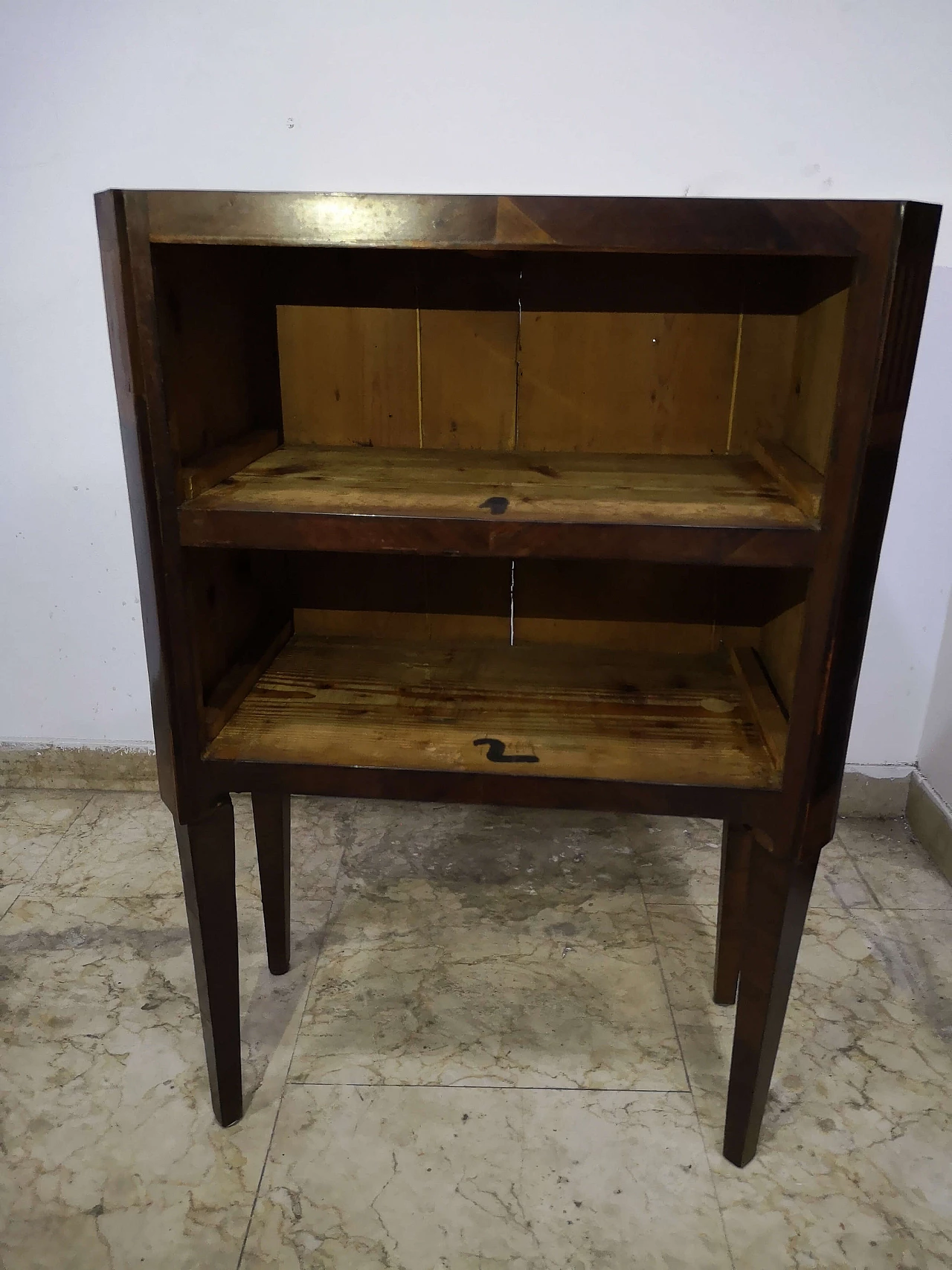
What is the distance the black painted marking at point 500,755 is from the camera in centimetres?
107

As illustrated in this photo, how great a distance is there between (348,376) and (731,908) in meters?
1.03

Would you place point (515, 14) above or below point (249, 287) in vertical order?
above

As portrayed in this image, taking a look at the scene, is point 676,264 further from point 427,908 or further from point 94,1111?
point 94,1111

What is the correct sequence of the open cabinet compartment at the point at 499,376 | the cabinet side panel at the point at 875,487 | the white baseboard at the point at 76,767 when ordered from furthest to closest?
the white baseboard at the point at 76,767 → the open cabinet compartment at the point at 499,376 → the cabinet side panel at the point at 875,487

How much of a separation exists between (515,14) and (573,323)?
0.74 m

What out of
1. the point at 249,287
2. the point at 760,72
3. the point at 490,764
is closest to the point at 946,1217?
the point at 490,764

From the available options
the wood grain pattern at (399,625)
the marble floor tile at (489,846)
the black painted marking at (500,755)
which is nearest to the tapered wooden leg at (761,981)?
the black painted marking at (500,755)

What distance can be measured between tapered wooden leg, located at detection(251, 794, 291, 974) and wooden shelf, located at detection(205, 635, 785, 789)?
0.31 meters

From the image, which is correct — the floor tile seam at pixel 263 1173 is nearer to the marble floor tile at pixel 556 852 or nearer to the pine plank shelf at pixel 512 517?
the marble floor tile at pixel 556 852

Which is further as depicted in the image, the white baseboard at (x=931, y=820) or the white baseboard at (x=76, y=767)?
the white baseboard at (x=76, y=767)

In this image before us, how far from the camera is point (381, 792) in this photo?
3.53 ft

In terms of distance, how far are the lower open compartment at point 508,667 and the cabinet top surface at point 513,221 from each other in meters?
A: 0.40

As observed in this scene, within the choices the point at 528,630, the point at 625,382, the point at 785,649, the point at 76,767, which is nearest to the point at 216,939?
the point at 528,630

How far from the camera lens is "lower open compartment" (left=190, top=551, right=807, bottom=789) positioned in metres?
1.09
